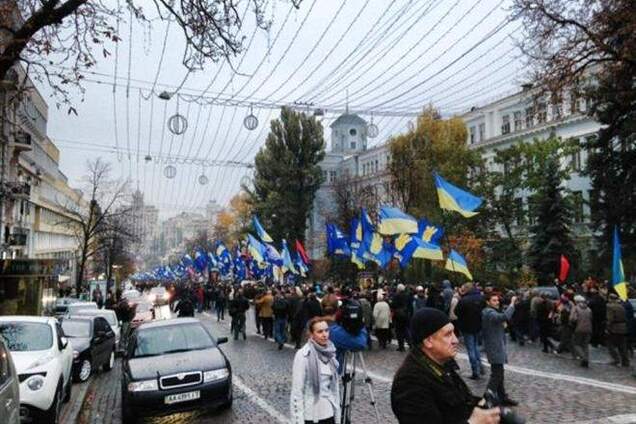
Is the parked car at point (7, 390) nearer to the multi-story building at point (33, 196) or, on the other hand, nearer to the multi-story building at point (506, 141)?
the multi-story building at point (33, 196)

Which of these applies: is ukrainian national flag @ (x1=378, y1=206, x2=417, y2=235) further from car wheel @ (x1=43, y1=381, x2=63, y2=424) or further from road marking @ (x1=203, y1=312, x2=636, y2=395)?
car wheel @ (x1=43, y1=381, x2=63, y2=424)

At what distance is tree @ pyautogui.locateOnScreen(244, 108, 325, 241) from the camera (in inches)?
2510

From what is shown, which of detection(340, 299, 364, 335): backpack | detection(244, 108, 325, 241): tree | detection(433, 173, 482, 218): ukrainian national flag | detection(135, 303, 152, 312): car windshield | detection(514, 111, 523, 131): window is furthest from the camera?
detection(244, 108, 325, 241): tree

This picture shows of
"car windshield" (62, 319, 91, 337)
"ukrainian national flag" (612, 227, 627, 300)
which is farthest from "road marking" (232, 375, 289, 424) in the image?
"ukrainian national flag" (612, 227, 627, 300)

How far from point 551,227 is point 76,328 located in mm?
31791

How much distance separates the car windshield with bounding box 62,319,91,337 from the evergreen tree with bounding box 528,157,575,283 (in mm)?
30937

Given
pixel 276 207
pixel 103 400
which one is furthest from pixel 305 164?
pixel 103 400

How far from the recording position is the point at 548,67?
711 inches

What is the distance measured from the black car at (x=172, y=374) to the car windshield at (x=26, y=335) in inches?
55.5

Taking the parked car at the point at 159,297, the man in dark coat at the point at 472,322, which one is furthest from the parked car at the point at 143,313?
the man in dark coat at the point at 472,322

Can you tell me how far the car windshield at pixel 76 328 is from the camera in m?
15.2

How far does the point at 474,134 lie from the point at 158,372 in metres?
58.0

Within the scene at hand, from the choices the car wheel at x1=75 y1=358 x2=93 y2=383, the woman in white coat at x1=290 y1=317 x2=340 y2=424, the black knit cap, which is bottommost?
the car wheel at x1=75 y1=358 x2=93 y2=383

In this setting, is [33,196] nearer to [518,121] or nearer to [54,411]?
[518,121]
